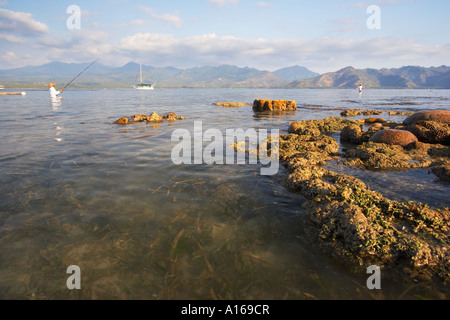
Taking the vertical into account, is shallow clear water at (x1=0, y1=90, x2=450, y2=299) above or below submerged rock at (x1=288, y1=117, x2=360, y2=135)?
below

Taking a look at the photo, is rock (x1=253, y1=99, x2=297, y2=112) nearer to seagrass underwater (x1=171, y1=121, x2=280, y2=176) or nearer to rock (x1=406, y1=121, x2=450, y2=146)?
seagrass underwater (x1=171, y1=121, x2=280, y2=176)

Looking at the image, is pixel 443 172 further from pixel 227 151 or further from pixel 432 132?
pixel 227 151

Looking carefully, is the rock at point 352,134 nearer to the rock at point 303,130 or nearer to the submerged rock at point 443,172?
the rock at point 303,130

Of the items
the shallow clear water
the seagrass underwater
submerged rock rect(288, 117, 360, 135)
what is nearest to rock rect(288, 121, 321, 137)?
submerged rock rect(288, 117, 360, 135)

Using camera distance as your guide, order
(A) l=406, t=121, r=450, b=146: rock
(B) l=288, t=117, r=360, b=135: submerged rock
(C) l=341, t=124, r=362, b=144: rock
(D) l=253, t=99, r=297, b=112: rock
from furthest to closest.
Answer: (D) l=253, t=99, r=297, b=112: rock, (B) l=288, t=117, r=360, b=135: submerged rock, (C) l=341, t=124, r=362, b=144: rock, (A) l=406, t=121, r=450, b=146: rock

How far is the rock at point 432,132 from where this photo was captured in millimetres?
9953

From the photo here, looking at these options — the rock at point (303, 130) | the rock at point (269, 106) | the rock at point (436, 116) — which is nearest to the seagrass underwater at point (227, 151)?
the rock at point (303, 130)

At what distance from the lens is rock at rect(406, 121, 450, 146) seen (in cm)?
995

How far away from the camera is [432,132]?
10164 mm

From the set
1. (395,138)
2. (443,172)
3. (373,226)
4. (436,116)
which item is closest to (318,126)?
(395,138)

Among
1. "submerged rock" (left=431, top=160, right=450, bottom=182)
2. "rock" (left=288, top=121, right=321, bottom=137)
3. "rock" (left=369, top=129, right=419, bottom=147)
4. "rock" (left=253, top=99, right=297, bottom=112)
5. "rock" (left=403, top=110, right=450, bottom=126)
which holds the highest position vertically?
"rock" (left=253, top=99, right=297, bottom=112)
